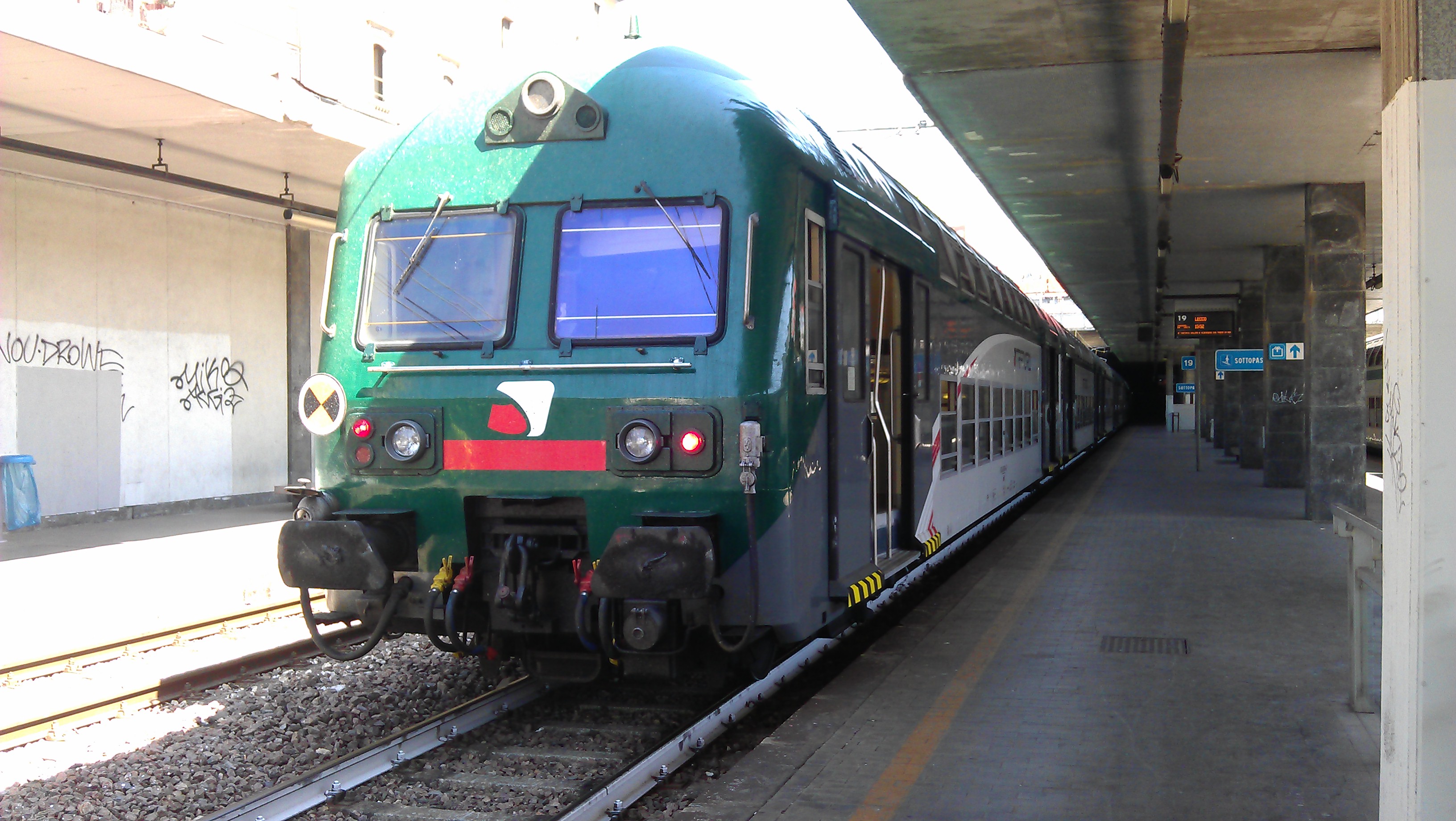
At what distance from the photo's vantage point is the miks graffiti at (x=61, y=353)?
14.7 meters

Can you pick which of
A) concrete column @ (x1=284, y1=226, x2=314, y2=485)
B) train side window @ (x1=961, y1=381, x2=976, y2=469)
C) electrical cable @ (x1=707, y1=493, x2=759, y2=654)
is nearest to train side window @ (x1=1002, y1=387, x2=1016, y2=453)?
train side window @ (x1=961, y1=381, x2=976, y2=469)

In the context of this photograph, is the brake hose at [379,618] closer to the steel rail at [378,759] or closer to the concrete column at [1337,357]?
the steel rail at [378,759]

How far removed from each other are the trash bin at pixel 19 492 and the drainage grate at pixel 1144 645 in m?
12.8

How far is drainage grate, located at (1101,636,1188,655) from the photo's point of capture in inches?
309

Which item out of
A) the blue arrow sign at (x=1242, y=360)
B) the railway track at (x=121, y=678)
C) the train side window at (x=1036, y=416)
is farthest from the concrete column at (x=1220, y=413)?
the railway track at (x=121, y=678)

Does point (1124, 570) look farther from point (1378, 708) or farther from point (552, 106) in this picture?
point (552, 106)

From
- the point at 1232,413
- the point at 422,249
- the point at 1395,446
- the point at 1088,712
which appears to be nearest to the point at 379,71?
the point at 422,249

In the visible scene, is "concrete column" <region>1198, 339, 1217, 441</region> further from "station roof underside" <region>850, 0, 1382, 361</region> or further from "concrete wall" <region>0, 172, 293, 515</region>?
"concrete wall" <region>0, 172, 293, 515</region>

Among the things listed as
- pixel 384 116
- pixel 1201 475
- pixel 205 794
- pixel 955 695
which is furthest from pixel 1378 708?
pixel 1201 475

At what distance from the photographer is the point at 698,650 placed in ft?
19.0

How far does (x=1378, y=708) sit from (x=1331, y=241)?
1194cm

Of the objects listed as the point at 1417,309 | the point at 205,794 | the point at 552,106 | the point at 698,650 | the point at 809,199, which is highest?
the point at 552,106

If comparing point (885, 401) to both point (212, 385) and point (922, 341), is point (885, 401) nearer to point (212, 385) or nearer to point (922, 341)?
point (922, 341)

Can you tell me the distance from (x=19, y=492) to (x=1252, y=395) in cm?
2388
